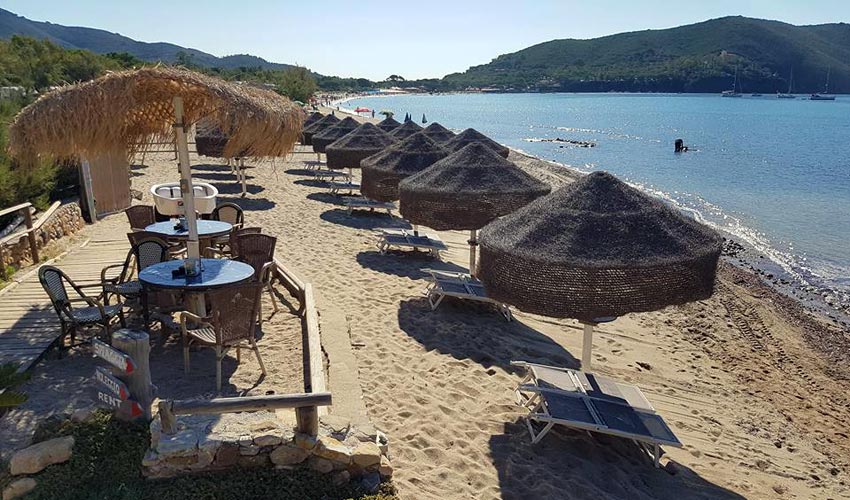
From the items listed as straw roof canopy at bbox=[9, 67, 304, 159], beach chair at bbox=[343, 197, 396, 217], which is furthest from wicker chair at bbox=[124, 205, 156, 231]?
beach chair at bbox=[343, 197, 396, 217]

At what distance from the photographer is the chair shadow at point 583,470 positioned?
4.32 metres

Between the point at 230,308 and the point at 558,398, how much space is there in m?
2.89

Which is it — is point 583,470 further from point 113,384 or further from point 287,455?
point 113,384

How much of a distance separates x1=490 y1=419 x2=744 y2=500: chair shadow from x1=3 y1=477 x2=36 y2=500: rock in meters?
3.10

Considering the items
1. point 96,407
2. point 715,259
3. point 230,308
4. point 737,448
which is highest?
point 715,259

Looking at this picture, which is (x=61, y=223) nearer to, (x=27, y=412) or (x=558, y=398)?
(x=27, y=412)

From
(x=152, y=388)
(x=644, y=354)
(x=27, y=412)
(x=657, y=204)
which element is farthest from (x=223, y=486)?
(x=644, y=354)

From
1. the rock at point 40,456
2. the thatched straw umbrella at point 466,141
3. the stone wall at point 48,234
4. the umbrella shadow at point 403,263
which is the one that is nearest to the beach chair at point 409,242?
the umbrella shadow at point 403,263

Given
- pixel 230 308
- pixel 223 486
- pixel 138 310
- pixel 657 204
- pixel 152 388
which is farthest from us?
pixel 138 310

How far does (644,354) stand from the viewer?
7.68 m

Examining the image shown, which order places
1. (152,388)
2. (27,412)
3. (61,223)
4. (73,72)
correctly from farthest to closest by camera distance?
(73,72) < (61,223) < (27,412) < (152,388)

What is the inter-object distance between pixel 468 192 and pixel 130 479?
5.59m

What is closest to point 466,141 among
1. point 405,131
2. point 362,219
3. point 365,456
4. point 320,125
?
point 362,219

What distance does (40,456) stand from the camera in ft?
12.0
